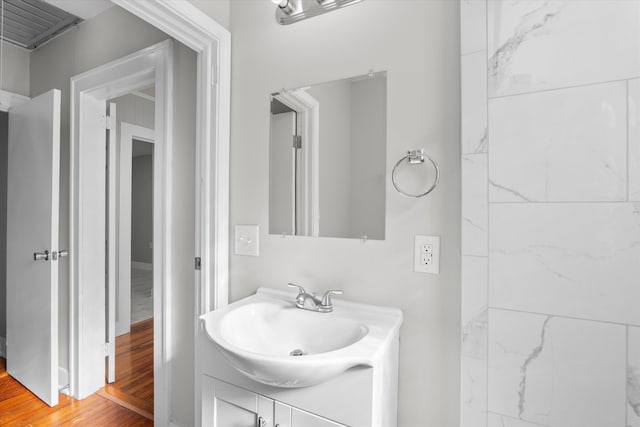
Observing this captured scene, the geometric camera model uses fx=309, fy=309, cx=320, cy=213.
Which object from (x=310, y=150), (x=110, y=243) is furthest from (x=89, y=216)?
(x=310, y=150)

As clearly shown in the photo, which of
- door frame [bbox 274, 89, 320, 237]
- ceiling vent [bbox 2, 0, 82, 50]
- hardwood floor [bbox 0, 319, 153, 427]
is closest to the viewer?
door frame [bbox 274, 89, 320, 237]

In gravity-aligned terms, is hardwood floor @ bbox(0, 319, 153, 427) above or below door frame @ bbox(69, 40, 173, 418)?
below

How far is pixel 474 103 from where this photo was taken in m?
0.93

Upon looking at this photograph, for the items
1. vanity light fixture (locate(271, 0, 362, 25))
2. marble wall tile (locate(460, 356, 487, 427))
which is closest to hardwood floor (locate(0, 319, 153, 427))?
marble wall tile (locate(460, 356, 487, 427))

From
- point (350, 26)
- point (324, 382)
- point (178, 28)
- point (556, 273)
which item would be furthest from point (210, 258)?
point (556, 273)

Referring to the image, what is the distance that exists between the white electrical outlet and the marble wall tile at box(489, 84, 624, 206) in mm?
223

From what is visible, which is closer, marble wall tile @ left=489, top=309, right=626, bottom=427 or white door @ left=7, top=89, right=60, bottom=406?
marble wall tile @ left=489, top=309, right=626, bottom=427

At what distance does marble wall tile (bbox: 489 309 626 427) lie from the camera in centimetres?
77

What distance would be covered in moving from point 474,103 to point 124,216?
10.0ft

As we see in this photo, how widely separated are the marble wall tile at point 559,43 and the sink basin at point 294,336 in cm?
81

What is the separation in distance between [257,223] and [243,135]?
0.41 meters

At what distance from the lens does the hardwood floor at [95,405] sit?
1765 mm

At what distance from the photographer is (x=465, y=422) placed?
36.6 inches

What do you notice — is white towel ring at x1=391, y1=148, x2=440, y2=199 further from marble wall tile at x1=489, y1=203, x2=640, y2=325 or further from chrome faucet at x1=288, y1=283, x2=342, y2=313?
chrome faucet at x1=288, y1=283, x2=342, y2=313
